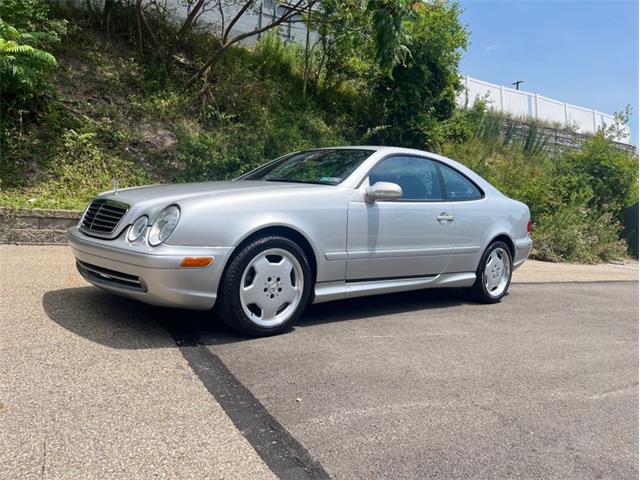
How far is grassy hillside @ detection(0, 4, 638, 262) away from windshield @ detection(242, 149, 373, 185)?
10.8 feet

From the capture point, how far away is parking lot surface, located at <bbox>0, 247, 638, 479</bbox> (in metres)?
2.27

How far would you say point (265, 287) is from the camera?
3.73 meters

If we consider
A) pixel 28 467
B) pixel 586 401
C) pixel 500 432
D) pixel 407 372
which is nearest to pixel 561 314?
pixel 586 401

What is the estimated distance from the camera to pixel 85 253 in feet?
12.3

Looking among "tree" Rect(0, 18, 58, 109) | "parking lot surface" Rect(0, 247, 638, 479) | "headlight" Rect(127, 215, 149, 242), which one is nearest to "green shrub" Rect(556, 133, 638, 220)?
"parking lot surface" Rect(0, 247, 638, 479)

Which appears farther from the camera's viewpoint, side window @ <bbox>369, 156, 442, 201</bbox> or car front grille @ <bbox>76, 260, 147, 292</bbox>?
side window @ <bbox>369, 156, 442, 201</bbox>

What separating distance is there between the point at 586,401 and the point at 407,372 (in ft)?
3.58

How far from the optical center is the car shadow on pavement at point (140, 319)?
3.50 meters

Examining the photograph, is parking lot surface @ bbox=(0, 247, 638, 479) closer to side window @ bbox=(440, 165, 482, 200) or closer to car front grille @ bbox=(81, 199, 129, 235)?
car front grille @ bbox=(81, 199, 129, 235)

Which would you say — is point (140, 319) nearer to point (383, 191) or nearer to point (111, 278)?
point (111, 278)

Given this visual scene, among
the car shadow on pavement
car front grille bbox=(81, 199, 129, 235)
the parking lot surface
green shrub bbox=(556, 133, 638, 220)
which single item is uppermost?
green shrub bbox=(556, 133, 638, 220)

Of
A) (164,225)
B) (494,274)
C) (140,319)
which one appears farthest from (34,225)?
(494,274)

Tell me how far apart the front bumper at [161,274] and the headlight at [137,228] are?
7 centimetres

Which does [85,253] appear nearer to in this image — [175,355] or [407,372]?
[175,355]
